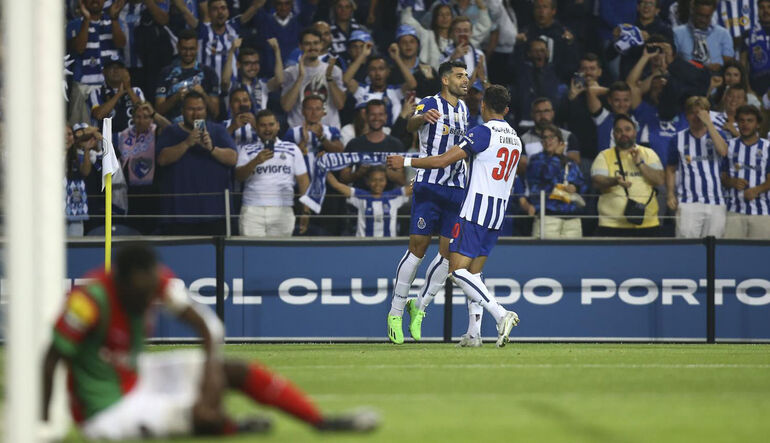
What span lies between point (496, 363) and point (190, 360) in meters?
4.95

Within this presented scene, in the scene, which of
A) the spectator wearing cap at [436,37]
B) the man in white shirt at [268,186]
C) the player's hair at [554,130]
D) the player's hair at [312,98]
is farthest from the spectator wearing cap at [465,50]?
the man in white shirt at [268,186]

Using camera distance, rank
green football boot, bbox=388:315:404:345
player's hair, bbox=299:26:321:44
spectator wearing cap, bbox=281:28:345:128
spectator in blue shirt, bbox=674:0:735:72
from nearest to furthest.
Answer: green football boot, bbox=388:315:404:345 → spectator wearing cap, bbox=281:28:345:128 → player's hair, bbox=299:26:321:44 → spectator in blue shirt, bbox=674:0:735:72

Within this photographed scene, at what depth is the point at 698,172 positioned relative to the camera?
593 inches

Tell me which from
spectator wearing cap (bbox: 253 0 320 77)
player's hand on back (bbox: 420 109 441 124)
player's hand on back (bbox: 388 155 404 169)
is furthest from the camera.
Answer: spectator wearing cap (bbox: 253 0 320 77)

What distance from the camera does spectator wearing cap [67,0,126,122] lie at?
15.2 meters

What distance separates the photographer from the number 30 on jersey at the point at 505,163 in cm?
1153

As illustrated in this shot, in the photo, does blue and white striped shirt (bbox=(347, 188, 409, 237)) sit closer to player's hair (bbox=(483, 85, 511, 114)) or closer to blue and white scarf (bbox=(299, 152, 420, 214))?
blue and white scarf (bbox=(299, 152, 420, 214))

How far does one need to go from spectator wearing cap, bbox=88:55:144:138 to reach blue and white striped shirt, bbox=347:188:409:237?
310 cm

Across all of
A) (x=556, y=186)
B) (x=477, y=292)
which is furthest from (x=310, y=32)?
(x=477, y=292)

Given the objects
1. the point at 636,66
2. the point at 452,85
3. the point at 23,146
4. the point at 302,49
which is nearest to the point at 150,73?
the point at 302,49

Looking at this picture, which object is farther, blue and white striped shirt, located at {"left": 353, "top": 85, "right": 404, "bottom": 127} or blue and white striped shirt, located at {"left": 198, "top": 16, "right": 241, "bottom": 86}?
blue and white striped shirt, located at {"left": 198, "top": 16, "right": 241, "bottom": 86}

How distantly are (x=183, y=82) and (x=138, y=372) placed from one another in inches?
395

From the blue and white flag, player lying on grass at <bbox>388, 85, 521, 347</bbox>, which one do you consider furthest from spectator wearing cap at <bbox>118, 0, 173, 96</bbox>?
the blue and white flag

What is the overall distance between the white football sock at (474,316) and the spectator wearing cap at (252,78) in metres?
5.00
